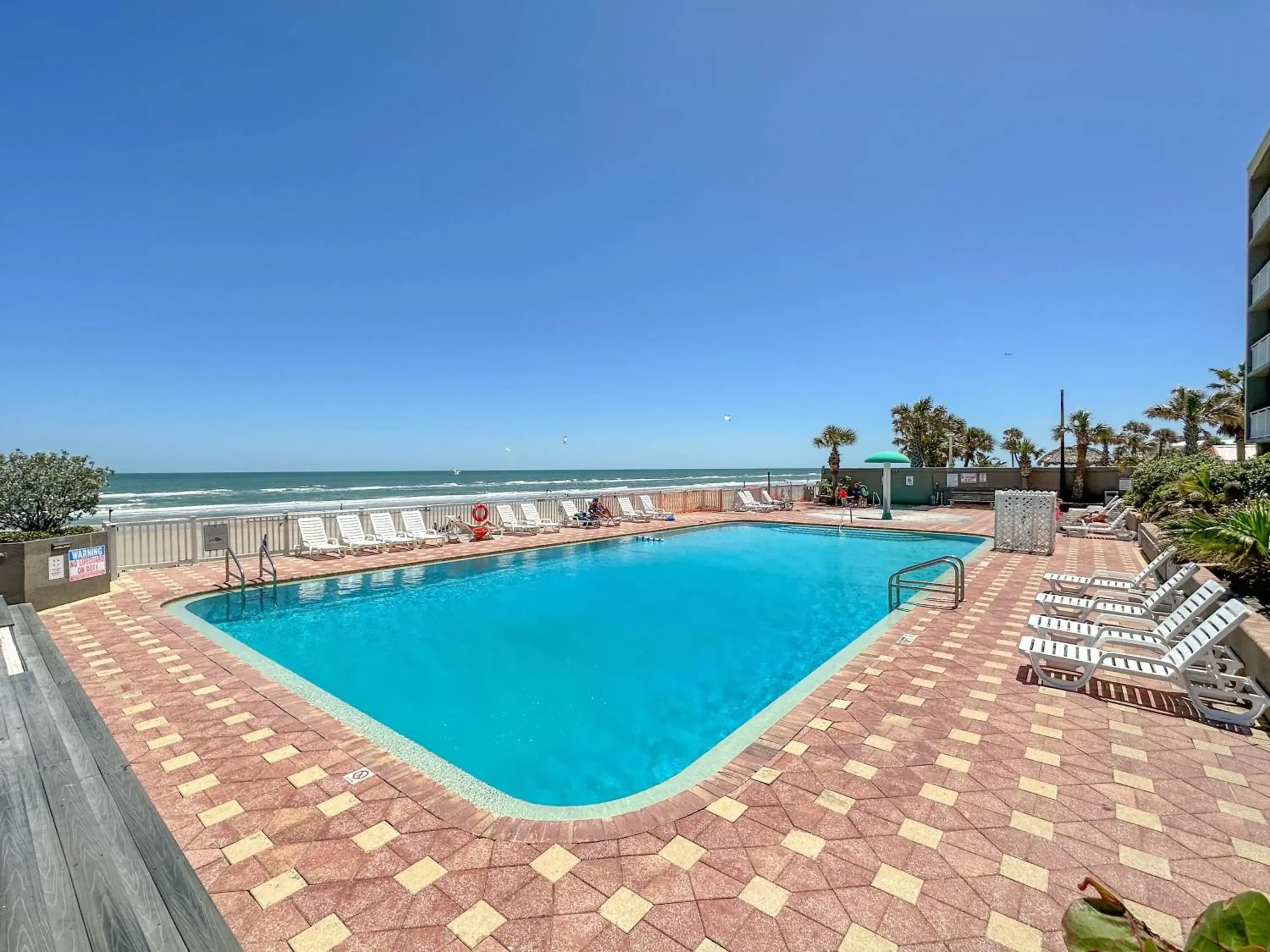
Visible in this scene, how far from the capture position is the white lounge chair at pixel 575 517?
16.8m

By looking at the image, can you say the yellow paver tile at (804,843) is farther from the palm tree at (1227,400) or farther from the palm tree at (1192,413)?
the palm tree at (1227,400)

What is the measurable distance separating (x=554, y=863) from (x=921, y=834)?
184cm

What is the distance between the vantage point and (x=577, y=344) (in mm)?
27281

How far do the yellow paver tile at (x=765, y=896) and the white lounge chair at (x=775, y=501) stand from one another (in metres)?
20.1

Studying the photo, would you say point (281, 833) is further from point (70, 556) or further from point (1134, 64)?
point (1134, 64)

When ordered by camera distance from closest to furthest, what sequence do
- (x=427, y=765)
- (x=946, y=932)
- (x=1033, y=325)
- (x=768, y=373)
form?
(x=946, y=932) < (x=427, y=765) < (x=1033, y=325) < (x=768, y=373)

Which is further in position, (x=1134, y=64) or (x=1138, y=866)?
(x=1134, y=64)

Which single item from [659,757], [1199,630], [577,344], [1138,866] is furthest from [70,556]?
[577,344]

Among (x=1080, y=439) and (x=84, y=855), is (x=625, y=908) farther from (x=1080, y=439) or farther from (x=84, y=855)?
(x=1080, y=439)

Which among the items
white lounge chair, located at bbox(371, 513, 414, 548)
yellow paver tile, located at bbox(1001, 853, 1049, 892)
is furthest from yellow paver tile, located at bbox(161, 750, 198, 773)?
white lounge chair, located at bbox(371, 513, 414, 548)

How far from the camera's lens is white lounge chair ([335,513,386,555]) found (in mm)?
11734

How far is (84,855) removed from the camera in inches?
87.7

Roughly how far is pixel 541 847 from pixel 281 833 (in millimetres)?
1346

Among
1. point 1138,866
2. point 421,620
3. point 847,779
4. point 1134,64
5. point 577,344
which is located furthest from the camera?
point 577,344
